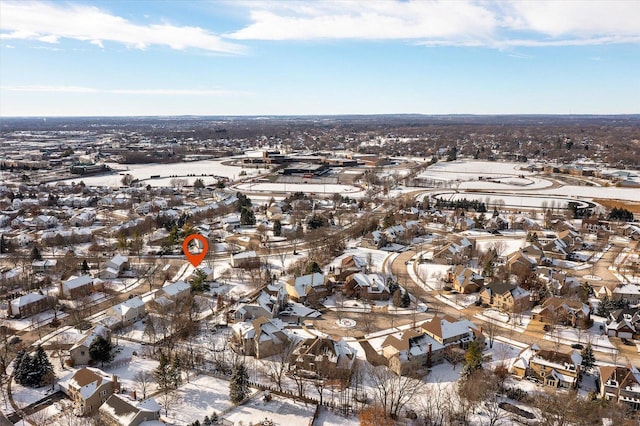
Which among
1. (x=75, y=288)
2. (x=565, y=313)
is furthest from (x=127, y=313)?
(x=565, y=313)

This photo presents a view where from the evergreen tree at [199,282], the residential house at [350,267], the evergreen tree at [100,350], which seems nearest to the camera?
the evergreen tree at [100,350]

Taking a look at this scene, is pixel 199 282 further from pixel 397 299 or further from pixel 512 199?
pixel 512 199

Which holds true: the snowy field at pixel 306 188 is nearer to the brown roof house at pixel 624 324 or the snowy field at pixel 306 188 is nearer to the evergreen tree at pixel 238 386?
the brown roof house at pixel 624 324

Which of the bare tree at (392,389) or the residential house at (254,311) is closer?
the bare tree at (392,389)

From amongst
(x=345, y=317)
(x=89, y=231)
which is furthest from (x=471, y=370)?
(x=89, y=231)

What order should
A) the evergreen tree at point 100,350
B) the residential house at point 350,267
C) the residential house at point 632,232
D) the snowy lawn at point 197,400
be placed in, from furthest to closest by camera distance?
the residential house at point 632,232, the residential house at point 350,267, the evergreen tree at point 100,350, the snowy lawn at point 197,400

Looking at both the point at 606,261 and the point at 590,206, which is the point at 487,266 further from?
the point at 590,206

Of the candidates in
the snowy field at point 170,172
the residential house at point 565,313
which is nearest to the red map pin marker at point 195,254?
the residential house at point 565,313
